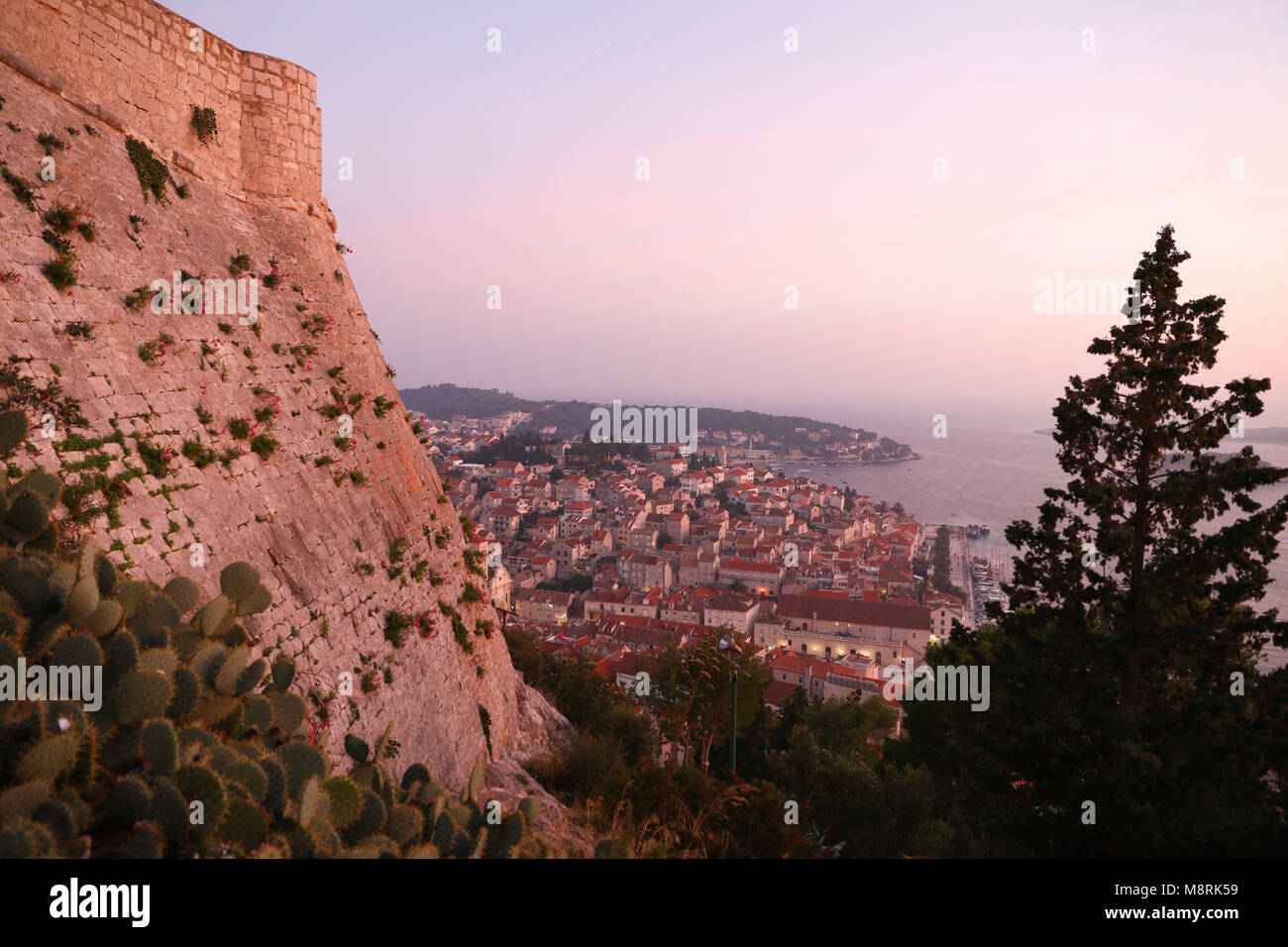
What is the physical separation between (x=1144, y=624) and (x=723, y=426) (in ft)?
483

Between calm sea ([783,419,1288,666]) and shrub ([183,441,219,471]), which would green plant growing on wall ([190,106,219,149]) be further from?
calm sea ([783,419,1288,666])

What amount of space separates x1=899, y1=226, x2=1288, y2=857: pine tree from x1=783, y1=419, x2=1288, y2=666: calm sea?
2943cm

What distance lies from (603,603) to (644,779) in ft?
146

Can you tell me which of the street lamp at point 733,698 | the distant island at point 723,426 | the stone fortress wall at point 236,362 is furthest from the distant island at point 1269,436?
the distant island at point 723,426

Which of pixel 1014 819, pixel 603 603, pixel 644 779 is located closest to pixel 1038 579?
pixel 1014 819

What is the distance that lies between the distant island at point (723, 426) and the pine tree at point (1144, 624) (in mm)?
118678

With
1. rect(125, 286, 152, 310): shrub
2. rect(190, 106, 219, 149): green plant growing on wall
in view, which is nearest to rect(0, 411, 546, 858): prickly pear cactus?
rect(125, 286, 152, 310): shrub

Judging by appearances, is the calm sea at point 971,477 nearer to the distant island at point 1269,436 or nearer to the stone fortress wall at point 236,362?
the distant island at point 1269,436

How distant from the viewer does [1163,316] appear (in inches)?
341

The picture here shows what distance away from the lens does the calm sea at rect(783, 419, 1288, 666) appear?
6619cm

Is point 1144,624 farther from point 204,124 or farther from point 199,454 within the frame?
point 204,124

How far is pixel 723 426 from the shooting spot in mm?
154125
